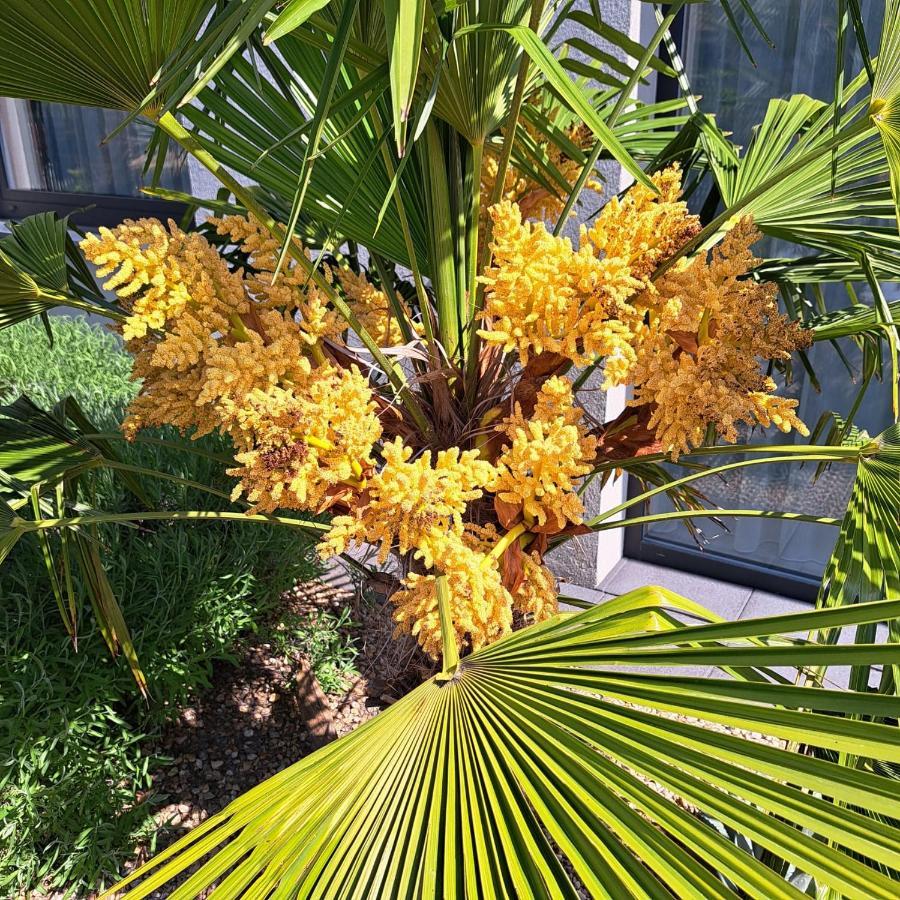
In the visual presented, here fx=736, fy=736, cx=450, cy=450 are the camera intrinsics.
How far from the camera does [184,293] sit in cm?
71

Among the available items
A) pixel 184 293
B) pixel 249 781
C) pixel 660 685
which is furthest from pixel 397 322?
pixel 249 781

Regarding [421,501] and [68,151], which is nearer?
[421,501]

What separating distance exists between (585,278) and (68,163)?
13.0 ft

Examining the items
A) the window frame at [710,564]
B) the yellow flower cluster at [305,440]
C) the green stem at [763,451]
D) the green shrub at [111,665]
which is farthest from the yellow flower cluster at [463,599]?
the window frame at [710,564]

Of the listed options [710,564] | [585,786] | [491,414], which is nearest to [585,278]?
[491,414]

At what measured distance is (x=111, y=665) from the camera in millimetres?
1449

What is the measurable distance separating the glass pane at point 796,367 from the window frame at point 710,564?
0.02 meters

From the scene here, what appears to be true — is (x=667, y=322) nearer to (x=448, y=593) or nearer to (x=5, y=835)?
(x=448, y=593)

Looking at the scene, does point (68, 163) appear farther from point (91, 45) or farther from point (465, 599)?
point (465, 599)

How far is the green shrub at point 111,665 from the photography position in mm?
1278

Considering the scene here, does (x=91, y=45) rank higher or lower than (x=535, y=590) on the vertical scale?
higher

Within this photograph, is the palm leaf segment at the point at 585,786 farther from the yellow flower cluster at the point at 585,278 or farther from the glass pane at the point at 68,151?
the glass pane at the point at 68,151

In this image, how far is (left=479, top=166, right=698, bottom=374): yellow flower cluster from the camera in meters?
0.70

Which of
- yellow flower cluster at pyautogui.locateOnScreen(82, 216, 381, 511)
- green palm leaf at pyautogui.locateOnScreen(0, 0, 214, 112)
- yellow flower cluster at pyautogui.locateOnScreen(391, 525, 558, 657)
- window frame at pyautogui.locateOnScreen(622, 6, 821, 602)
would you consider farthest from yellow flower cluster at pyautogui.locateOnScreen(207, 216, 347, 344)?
window frame at pyautogui.locateOnScreen(622, 6, 821, 602)
